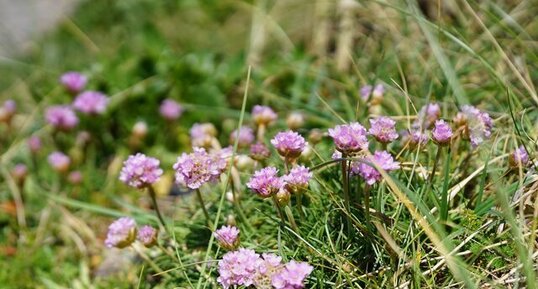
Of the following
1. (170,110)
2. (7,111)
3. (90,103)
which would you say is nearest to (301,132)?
(170,110)

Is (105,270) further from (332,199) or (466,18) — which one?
(466,18)

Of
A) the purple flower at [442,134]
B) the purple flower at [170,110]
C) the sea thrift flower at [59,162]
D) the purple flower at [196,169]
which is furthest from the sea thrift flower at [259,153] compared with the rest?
the sea thrift flower at [59,162]

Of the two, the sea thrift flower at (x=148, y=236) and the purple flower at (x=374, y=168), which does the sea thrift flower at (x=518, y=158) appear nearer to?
the purple flower at (x=374, y=168)

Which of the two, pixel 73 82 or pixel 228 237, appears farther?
pixel 73 82

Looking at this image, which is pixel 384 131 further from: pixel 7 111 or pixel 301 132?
pixel 7 111

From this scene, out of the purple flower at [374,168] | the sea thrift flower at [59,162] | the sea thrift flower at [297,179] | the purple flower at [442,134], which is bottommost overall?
the sea thrift flower at [59,162]
